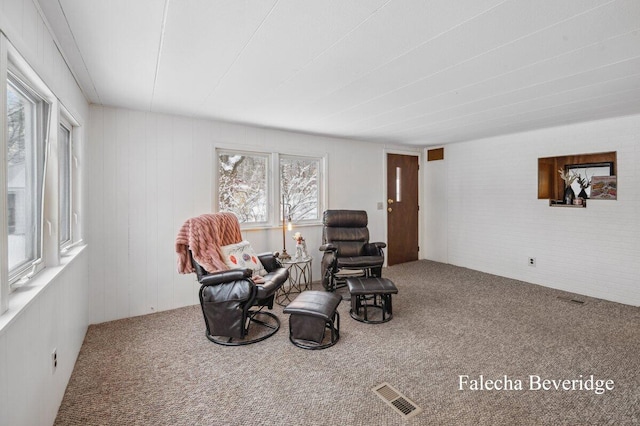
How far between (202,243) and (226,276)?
46cm

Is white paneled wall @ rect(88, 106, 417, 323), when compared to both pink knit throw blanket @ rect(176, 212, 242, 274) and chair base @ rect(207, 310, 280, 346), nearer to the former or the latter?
pink knit throw blanket @ rect(176, 212, 242, 274)

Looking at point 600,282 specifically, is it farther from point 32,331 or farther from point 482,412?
point 32,331

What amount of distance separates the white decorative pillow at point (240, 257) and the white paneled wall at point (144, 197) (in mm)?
774

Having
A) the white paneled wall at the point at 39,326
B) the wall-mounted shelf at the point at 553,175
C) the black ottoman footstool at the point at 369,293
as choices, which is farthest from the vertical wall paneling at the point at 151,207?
the wall-mounted shelf at the point at 553,175

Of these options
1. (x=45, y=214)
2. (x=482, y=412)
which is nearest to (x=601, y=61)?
(x=482, y=412)

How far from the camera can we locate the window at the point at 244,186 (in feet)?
13.1

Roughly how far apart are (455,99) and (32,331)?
11.3 ft

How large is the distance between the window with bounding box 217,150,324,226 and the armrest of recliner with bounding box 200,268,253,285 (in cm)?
136

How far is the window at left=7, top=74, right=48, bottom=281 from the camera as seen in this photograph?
1498 millimetres

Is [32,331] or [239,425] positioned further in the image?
[239,425]

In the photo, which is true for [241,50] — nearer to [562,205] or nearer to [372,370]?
[372,370]

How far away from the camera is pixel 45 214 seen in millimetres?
1874

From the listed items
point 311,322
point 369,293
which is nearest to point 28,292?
point 311,322

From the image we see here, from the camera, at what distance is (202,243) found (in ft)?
9.62
